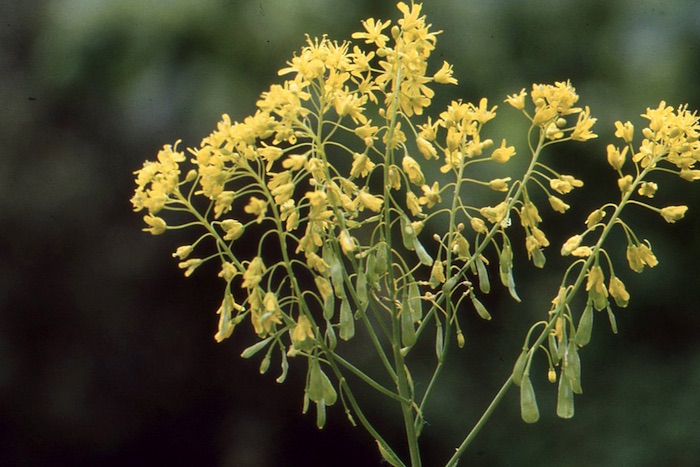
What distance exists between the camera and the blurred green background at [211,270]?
73.2 inches

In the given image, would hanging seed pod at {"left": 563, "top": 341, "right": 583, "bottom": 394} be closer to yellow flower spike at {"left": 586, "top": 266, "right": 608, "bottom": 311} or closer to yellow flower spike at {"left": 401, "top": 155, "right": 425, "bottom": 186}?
yellow flower spike at {"left": 586, "top": 266, "right": 608, "bottom": 311}

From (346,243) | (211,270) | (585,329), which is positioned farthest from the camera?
(211,270)

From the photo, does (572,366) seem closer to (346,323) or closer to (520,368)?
(520,368)

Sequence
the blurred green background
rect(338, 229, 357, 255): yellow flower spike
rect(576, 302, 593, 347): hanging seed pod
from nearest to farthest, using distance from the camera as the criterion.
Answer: rect(338, 229, 357, 255): yellow flower spike < rect(576, 302, 593, 347): hanging seed pod < the blurred green background

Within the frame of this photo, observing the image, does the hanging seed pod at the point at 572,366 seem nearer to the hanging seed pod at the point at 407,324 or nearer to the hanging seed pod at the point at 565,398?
Answer: the hanging seed pod at the point at 565,398

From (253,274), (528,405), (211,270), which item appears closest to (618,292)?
(528,405)

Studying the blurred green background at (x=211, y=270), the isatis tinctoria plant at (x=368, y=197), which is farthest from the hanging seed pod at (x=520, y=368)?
the blurred green background at (x=211, y=270)

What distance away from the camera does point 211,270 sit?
2.12m

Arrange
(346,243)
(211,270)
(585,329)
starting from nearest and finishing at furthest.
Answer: (346,243) → (585,329) → (211,270)

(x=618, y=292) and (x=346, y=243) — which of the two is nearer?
(x=346, y=243)

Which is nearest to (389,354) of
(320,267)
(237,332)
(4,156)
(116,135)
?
(237,332)

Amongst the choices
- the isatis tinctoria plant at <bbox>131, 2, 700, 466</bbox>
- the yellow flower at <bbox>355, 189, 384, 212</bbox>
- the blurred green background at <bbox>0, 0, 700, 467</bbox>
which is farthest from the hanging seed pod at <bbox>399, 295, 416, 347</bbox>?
the blurred green background at <bbox>0, 0, 700, 467</bbox>

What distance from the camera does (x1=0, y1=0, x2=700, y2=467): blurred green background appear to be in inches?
73.2

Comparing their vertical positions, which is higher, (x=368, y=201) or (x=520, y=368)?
(x=368, y=201)
